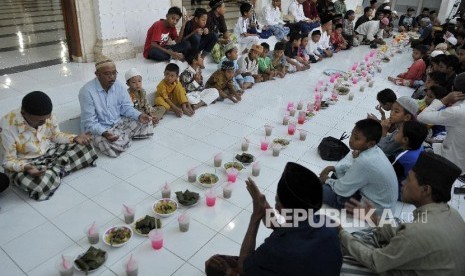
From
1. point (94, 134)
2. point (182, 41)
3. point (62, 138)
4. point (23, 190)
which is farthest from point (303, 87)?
point (23, 190)

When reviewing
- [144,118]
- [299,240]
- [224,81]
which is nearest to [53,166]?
[144,118]

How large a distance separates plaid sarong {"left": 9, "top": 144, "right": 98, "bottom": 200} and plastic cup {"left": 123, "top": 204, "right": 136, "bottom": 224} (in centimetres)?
92

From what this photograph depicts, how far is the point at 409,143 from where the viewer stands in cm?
310

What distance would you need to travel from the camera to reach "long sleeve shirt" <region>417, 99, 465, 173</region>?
3.66 m

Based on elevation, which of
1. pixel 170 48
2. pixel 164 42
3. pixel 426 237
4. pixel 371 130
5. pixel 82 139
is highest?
pixel 164 42

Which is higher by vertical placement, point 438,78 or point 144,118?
point 438,78

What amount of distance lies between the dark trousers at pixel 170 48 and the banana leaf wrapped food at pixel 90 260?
4173 mm

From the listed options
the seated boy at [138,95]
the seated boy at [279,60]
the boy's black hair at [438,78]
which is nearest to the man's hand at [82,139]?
the seated boy at [138,95]

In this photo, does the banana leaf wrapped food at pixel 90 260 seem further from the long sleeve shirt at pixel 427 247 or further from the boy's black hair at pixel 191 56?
the boy's black hair at pixel 191 56

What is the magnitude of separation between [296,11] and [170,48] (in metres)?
5.12

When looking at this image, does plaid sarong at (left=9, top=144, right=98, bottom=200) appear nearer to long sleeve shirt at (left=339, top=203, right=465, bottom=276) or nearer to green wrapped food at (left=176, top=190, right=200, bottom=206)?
green wrapped food at (left=176, top=190, right=200, bottom=206)

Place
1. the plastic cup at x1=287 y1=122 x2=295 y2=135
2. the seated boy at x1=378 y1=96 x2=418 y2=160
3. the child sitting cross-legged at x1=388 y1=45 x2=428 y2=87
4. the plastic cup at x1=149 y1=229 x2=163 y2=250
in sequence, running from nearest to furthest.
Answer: the plastic cup at x1=149 y1=229 x2=163 y2=250, the seated boy at x1=378 y1=96 x2=418 y2=160, the plastic cup at x1=287 y1=122 x2=295 y2=135, the child sitting cross-legged at x1=388 y1=45 x2=428 y2=87

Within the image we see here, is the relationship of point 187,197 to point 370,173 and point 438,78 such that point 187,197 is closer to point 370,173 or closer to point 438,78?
point 370,173

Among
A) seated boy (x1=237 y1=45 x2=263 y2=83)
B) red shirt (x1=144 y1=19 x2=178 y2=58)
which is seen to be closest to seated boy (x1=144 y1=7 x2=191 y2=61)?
red shirt (x1=144 y1=19 x2=178 y2=58)
